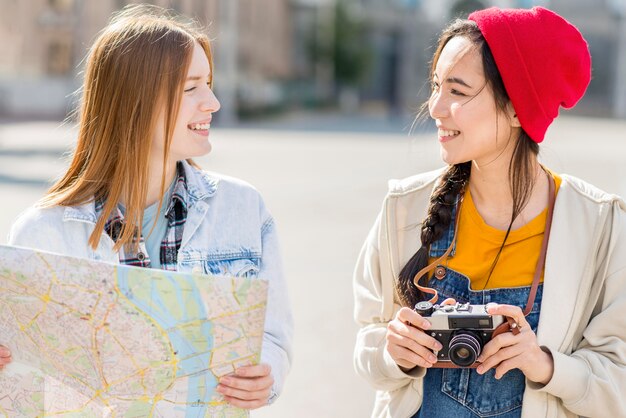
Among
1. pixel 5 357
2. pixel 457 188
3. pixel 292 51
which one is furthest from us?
pixel 292 51

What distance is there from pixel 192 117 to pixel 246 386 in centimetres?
79

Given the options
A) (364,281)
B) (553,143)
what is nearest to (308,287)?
(364,281)

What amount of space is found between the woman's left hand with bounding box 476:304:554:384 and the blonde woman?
54 centimetres

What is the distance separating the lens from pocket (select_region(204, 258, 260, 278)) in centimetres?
253

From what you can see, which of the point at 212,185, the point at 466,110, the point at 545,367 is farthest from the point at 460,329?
the point at 212,185

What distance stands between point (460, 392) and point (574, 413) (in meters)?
0.30

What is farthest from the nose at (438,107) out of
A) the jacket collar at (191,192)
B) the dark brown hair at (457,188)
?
the jacket collar at (191,192)

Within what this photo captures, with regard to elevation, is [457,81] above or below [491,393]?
above

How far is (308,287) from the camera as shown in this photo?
798cm

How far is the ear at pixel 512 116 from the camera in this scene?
8.35 feet

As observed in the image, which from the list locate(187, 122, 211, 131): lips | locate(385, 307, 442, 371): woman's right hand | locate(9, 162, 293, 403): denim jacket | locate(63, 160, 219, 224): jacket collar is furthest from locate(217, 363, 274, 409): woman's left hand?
locate(187, 122, 211, 131): lips

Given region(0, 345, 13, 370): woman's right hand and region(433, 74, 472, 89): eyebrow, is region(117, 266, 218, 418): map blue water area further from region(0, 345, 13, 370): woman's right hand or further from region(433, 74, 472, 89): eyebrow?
region(433, 74, 472, 89): eyebrow

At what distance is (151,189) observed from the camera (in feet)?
8.55

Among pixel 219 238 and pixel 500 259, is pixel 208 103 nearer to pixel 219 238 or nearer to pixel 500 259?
pixel 219 238
